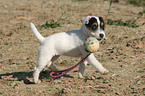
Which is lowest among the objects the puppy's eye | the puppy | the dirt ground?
the dirt ground

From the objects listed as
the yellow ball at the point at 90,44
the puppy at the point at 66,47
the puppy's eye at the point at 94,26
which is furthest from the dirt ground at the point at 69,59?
the puppy's eye at the point at 94,26

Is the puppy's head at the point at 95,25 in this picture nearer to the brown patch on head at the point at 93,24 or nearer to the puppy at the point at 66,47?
the brown patch on head at the point at 93,24

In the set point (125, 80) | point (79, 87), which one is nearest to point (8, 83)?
point (79, 87)

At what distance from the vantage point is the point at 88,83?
178 inches

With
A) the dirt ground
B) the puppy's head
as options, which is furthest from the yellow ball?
the dirt ground

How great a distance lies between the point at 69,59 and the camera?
6035mm

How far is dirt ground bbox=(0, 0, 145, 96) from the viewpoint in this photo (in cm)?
430

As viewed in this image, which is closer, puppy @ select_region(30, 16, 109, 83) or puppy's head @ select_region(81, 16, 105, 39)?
puppy's head @ select_region(81, 16, 105, 39)

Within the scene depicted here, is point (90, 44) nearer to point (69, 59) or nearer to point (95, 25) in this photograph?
point (95, 25)

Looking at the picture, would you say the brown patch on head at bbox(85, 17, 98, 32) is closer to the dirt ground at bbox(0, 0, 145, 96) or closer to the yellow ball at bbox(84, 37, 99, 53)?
the yellow ball at bbox(84, 37, 99, 53)

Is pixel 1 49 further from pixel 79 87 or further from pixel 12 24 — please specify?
pixel 79 87

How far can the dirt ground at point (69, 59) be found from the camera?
4301mm

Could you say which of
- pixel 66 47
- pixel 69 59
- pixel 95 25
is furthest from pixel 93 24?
pixel 69 59

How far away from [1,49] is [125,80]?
3.67m
